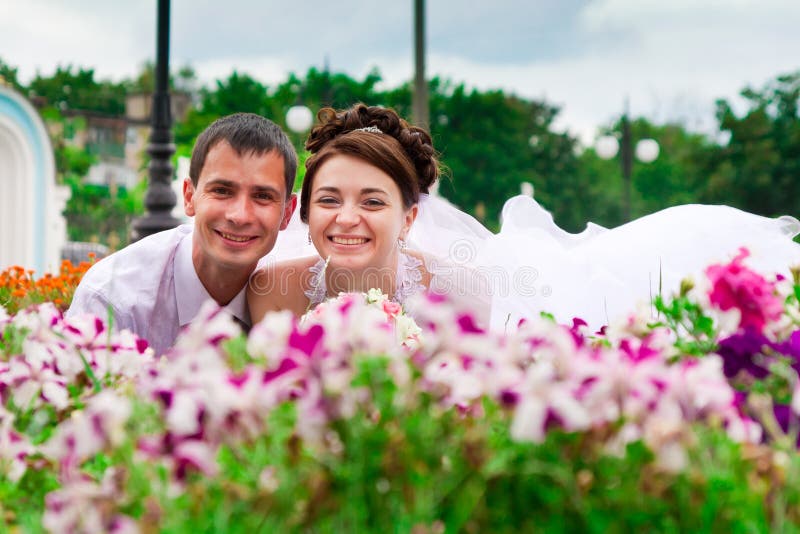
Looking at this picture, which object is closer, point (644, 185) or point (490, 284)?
point (490, 284)

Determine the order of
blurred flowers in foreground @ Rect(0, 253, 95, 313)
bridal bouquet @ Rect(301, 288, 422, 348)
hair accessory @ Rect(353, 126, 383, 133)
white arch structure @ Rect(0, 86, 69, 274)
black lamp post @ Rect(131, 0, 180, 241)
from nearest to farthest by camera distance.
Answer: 1. bridal bouquet @ Rect(301, 288, 422, 348)
2. hair accessory @ Rect(353, 126, 383, 133)
3. blurred flowers in foreground @ Rect(0, 253, 95, 313)
4. black lamp post @ Rect(131, 0, 180, 241)
5. white arch structure @ Rect(0, 86, 69, 274)

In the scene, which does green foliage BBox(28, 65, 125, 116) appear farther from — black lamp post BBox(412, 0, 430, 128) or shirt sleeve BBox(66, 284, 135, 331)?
shirt sleeve BBox(66, 284, 135, 331)

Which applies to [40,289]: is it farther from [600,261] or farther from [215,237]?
[600,261]

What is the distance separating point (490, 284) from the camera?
4680 millimetres

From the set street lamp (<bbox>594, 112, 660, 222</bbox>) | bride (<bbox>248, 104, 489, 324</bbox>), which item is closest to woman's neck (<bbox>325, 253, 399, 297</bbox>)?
bride (<bbox>248, 104, 489, 324</bbox>)

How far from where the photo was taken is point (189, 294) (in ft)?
14.3

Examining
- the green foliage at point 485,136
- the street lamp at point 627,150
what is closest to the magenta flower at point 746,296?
the street lamp at point 627,150

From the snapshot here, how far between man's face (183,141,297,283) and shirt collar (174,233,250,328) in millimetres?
244

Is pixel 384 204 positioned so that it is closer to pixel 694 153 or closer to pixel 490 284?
Answer: pixel 490 284

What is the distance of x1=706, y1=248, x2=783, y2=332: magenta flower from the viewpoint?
6.50 ft

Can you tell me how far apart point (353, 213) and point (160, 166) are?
568cm

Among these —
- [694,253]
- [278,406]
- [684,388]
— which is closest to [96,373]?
[278,406]

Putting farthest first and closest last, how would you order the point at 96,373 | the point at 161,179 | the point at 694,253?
the point at 161,179 → the point at 694,253 → the point at 96,373

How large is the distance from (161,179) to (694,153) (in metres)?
33.8
